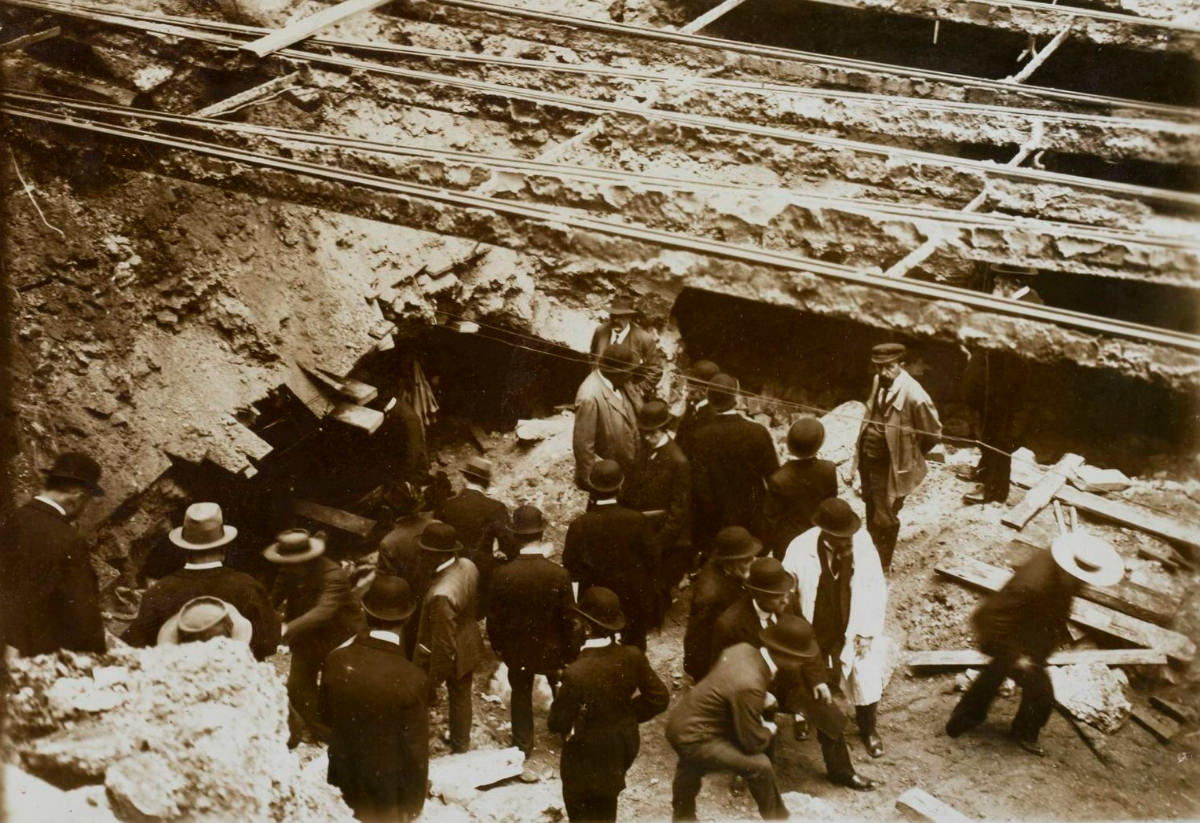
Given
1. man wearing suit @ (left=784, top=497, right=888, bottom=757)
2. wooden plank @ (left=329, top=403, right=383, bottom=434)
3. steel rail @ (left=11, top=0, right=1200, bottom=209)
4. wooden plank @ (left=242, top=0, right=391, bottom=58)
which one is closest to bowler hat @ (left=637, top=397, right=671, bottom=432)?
→ man wearing suit @ (left=784, top=497, right=888, bottom=757)

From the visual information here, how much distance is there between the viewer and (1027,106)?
21.7 feet

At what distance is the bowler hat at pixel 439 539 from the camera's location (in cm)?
434

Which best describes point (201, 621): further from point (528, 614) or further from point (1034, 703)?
point (1034, 703)

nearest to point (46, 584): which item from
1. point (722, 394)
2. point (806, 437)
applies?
point (722, 394)

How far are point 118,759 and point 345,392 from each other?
95.0 inches

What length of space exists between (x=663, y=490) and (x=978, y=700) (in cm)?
187

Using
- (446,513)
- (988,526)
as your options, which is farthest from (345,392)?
(988,526)

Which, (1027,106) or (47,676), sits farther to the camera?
(1027,106)

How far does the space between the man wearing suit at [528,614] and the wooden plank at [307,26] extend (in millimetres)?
4086

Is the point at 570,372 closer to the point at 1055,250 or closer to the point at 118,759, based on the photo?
the point at 1055,250

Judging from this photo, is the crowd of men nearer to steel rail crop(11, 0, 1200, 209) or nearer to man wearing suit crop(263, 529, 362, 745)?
man wearing suit crop(263, 529, 362, 745)

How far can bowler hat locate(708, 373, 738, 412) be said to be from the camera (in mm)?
5191

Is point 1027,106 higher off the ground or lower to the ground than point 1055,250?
higher

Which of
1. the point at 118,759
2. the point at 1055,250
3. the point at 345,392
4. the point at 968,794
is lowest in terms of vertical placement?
the point at 968,794
